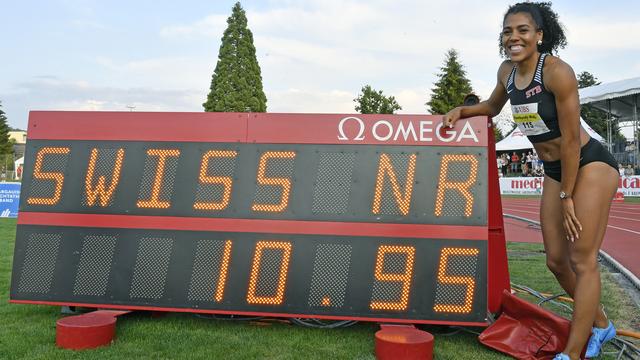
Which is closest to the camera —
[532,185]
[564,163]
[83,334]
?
[564,163]

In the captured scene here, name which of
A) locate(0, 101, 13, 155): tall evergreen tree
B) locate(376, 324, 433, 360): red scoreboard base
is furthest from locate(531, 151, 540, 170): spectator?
locate(0, 101, 13, 155): tall evergreen tree

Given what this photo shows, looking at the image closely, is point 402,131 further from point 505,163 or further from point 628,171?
point 505,163

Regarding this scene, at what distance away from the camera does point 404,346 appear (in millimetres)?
3352

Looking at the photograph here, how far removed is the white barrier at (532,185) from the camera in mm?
23688

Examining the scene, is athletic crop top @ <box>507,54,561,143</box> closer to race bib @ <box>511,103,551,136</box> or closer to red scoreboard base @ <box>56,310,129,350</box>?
race bib @ <box>511,103,551,136</box>

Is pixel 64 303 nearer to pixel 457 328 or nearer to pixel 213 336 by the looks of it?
pixel 213 336

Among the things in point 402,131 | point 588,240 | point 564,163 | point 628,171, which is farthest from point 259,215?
point 628,171

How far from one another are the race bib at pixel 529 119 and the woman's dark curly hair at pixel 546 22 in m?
Answer: 0.45

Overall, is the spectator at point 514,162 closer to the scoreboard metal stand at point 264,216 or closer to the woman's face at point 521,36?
the scoreboard metal stand at point 264,216

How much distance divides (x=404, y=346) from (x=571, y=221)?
137 cm

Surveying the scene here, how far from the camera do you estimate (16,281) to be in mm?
4301

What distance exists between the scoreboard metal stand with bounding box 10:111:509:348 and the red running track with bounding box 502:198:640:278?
4387 mm

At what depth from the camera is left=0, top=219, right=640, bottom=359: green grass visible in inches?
142

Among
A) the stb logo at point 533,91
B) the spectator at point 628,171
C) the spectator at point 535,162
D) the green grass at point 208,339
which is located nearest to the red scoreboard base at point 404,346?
the green grass at point 208,339
